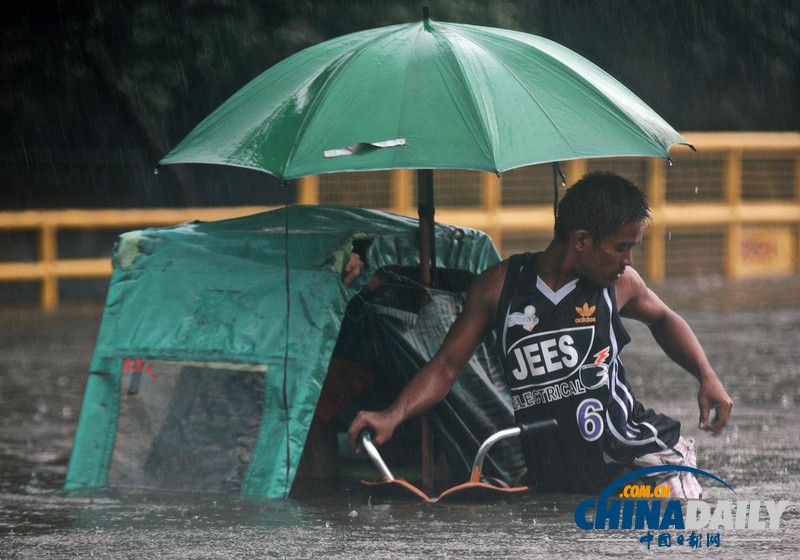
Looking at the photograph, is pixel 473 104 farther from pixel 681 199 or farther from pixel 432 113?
pixel 681 199

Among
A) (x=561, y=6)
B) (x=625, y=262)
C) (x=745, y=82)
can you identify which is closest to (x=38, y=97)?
(x=561, y=6)

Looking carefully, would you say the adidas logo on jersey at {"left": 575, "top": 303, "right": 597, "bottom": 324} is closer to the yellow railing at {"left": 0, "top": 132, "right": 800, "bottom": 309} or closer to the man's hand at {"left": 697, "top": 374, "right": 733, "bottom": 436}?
the man's hand at {"left": 697, "top": 374, "right": 733, "bottom": 436}

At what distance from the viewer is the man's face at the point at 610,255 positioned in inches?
225

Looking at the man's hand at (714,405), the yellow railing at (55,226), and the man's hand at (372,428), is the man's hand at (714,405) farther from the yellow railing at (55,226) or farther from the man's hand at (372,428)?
the yellow railing at (55,226)

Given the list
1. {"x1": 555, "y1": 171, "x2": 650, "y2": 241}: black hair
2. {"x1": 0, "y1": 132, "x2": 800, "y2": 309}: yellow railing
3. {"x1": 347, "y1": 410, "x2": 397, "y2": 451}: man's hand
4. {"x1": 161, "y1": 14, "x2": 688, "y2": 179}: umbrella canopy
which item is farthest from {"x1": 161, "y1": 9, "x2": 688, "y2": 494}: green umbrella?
{"x1": 0, "y1": 132, "x2": 800, "y2": 309}: yellow railing

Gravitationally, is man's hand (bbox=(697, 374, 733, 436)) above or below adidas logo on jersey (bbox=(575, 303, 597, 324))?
below

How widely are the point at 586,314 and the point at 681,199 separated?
1266 centimetres

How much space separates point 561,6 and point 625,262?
12.4m

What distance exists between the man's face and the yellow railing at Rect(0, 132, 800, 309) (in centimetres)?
1038

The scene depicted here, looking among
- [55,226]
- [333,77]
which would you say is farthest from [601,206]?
[55,226]

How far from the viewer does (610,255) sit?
5730mm

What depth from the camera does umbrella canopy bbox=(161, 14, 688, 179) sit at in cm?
541

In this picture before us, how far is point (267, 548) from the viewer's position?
5262mm

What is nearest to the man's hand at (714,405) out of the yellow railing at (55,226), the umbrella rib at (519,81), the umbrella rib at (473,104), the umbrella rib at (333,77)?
the umbrella rib at (519,81)
